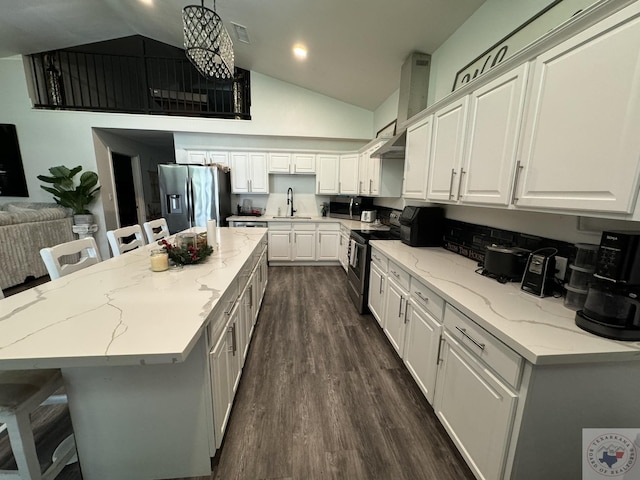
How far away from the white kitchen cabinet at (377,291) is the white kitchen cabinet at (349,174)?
2169 mm

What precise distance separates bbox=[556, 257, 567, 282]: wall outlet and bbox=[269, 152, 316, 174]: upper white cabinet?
12.7ft

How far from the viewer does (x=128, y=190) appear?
223 inches

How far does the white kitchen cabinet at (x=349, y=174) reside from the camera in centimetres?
436

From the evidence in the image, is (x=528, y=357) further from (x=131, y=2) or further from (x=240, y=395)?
(x=131, y=2)

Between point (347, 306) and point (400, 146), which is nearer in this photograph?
point (400, 146)

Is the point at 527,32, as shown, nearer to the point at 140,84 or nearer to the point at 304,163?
the point at 304,163


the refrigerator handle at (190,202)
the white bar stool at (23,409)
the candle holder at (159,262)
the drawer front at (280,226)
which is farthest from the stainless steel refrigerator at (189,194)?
the white bar stool at (23,409)

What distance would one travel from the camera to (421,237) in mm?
2408

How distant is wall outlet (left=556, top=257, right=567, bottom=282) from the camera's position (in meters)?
1.32

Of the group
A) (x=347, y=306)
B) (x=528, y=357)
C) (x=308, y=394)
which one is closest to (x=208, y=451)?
(x=308, y=394)

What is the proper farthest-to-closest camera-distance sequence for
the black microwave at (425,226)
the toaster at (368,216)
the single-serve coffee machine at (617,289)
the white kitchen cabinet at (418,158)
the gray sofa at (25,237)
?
1. the toaster at (368,216)
2. the gray sofa at (25,237)
3. the black microwave at (425,226)
4. the white kitchen cabinet at (418,158)
5. the single-serve coffee machine at (617,289)

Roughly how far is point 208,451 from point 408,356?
1.35m

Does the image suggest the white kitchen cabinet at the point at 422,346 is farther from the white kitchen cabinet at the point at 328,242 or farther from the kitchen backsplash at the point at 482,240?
the white kitchen cabinet at the point at 328,242

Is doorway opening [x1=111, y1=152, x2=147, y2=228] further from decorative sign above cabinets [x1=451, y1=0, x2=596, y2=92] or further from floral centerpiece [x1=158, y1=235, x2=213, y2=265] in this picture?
decorative sign above cabinets [x1=451, y1=0, x2=596, y2=92]
